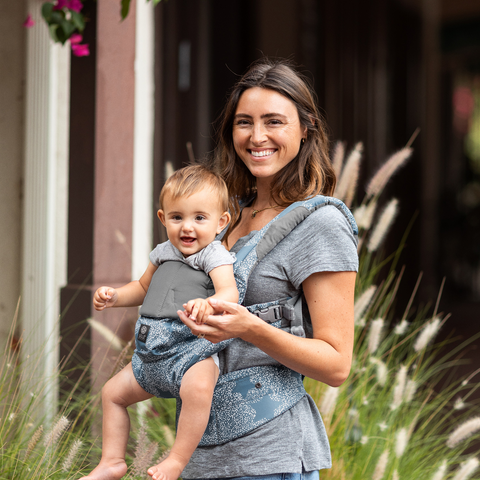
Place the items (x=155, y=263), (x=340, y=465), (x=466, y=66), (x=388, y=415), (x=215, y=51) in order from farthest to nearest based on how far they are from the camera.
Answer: (x=466, y=66)
(x=215, y=51)
(x=388, y=415)
(x=340, y=465)
(x=155, y=263)

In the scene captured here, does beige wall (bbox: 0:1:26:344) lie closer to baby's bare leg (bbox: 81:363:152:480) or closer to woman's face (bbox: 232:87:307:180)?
baby's bare leg (bbox: 81:363:152:480)

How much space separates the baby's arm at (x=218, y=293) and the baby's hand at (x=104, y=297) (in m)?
0.30

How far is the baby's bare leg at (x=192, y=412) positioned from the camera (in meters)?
1.36

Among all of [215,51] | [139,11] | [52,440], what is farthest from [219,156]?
[215,51]

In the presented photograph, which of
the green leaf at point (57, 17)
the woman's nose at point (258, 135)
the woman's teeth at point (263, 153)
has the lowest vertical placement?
the woman's teeth at point (263, 153)

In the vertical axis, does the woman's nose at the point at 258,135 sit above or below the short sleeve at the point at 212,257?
above

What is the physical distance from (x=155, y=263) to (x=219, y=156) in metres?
0.44

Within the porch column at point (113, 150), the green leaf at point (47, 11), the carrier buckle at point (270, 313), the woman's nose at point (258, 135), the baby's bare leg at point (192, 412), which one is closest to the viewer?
the baby's bare leg at point (192, 412)

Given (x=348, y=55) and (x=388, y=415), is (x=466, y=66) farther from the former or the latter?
(x=388, y=415)

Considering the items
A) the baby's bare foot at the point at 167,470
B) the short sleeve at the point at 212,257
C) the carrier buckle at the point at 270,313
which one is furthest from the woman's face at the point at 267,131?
the baby's bare foot at the point at 167,470

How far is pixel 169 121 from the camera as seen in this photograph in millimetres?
3873

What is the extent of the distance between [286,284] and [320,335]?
0.15m

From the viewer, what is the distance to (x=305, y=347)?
4.55 feet

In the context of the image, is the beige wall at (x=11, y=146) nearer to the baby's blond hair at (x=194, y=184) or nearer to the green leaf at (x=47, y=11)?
the green leaf at (x=47, y=11)
